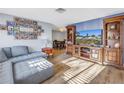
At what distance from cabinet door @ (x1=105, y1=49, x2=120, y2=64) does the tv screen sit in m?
0.64

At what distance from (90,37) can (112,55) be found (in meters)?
1.36

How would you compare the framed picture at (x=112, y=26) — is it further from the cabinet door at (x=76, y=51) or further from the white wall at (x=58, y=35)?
the white wall at (x=58, y=35)

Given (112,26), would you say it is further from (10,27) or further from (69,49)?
(10,27)

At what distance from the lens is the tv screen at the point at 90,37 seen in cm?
402

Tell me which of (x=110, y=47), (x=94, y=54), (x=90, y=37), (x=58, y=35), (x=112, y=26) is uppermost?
(x=58, y=35)

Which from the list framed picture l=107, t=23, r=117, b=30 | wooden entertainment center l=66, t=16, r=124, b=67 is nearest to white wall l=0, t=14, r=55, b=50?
wooden entertainment center l=66, t=16, r=124, b=67

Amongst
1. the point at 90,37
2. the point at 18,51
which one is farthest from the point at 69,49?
the point at 18,51

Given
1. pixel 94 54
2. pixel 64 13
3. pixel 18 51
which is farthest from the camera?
pixel 94 54

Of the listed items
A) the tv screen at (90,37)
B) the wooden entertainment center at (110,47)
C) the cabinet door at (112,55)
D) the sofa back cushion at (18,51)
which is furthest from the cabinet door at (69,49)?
the sofa back cushion at (18,51)

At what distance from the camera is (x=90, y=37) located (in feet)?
14.5

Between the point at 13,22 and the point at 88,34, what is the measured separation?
10.5 feet

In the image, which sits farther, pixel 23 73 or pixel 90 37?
pixel 90 37
